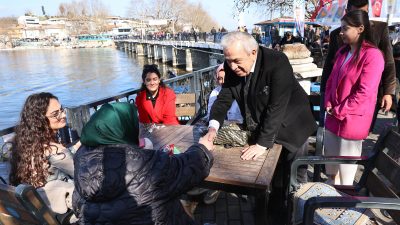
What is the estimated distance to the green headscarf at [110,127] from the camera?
136 cm

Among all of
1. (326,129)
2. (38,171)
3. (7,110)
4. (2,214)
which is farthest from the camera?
(7,110)

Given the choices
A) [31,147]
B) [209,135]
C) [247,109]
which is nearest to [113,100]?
[31,147]

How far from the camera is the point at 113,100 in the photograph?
3672mm

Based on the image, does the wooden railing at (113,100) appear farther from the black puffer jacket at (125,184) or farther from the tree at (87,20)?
the tree at (87,20)

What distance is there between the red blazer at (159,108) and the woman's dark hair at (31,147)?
4.85ft

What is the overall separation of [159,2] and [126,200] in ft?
309

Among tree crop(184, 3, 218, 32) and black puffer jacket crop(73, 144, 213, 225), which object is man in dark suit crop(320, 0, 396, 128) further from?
tree crop(184, 3, 218, 32)

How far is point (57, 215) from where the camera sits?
6.97ft

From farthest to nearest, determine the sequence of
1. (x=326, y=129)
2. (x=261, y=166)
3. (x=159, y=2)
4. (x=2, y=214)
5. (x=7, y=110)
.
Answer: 1. (x=159, y=2)
2. (x=7, y=110)
3. (x=326, y=129)
4. (x=261, y=166)
5. (x=2, y=214)

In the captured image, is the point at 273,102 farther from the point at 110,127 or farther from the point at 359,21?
the point at 110,127

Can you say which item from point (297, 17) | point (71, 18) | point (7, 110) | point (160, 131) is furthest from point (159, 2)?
point (160, 131)

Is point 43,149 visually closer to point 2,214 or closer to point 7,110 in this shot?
point 2,214

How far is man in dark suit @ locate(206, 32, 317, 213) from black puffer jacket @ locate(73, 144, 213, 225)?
0.81 metres

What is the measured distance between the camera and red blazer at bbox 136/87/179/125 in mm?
3863
